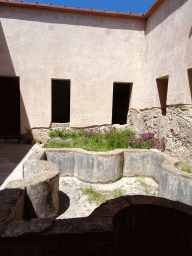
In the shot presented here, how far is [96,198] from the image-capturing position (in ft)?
12.7

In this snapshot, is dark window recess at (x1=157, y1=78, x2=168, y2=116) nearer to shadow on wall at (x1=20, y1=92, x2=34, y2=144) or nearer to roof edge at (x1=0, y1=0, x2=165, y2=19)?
roof edge at (x1=0, y1=0, x2=165, y2=19)

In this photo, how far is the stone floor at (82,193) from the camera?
3.45m

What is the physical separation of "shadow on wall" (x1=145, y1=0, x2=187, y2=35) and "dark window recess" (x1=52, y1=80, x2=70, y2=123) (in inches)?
254

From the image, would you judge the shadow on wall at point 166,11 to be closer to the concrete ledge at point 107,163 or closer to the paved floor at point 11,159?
the concrete ledge at point 107,163

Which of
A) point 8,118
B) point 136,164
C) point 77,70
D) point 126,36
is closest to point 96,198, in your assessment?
point 136,164

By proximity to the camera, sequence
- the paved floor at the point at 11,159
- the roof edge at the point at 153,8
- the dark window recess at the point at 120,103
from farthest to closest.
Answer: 1. the dark window recess at the point at 120,103
2. the roof edge at the point at 153,8
3. the paved floor at the point at 11,159

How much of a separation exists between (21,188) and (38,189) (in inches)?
11.4

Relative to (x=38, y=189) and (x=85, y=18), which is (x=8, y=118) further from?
(x=38, y=189)

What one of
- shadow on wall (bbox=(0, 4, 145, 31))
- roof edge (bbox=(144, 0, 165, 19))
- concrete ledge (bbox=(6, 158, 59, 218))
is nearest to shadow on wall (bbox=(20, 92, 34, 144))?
shadow on wall (bbox=(0, 4, 145, 31))

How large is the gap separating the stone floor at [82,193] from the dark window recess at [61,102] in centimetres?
769

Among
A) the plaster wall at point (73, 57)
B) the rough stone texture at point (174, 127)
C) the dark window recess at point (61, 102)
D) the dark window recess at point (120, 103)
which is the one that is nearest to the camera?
the rough stone texture at point (174, 127)

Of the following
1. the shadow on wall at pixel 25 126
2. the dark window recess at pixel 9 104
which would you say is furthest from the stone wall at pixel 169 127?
the dark window recess at pixel 9 104

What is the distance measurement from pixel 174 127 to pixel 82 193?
3.26 meters

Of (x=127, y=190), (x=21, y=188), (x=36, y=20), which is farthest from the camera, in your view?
(x=36, y=20)
